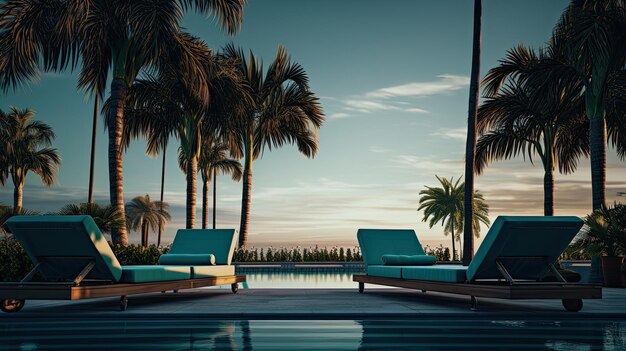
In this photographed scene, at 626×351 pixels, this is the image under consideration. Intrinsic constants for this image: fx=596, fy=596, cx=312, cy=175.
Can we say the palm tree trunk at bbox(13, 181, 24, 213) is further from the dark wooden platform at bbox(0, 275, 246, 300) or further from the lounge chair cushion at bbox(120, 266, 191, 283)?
the dark wooden platform at bbox(0, 275, 246, 300)

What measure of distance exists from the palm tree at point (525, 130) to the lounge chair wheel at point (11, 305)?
541 inches

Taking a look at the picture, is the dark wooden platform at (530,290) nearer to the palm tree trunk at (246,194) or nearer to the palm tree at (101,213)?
the palm tree at (101,213)

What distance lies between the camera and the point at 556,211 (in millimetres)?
17625

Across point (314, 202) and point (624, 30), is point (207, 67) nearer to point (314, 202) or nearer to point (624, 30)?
point (314, 202)

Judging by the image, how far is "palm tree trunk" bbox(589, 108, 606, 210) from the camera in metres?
13.6

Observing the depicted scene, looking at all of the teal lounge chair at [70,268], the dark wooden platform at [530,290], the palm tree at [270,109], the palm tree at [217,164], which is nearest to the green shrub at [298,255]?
the palm tree at [270,109]

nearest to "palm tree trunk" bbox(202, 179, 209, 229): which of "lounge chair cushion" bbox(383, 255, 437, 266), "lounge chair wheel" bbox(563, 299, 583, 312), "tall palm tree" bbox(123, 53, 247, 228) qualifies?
Result: "tall palm tree" bbox(123, 53, 247, 228)

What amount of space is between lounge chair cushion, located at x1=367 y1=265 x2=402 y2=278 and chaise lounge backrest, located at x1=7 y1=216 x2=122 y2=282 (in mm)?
3898

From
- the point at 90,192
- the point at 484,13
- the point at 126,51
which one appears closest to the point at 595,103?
the point at 484,13

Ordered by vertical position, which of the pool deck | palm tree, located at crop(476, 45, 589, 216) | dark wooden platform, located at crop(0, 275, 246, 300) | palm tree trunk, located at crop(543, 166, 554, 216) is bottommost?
the pool deck

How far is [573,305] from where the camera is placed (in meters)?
6.93

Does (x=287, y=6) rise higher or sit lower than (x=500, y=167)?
higher

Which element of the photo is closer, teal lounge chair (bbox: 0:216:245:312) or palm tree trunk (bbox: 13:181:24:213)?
teal lounge chair (bbox: 0:216:245:312)

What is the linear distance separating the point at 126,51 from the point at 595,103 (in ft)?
35.8
